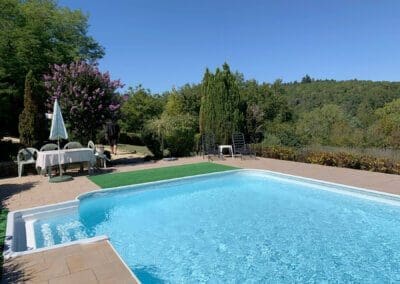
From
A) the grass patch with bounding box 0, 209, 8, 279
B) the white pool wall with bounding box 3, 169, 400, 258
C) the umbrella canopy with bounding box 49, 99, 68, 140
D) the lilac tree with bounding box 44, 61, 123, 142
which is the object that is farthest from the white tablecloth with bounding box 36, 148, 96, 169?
the grass patch with bounding box 0, 209, 8, 279

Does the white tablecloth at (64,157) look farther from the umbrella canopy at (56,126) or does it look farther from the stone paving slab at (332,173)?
the stone paving slab at (332,173)

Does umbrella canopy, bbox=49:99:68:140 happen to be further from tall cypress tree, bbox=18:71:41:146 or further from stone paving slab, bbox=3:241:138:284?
stone paving slab, bbox=3:241:138:284

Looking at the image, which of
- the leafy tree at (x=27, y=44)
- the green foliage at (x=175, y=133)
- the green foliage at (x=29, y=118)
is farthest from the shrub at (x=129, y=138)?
the green foliage at (x=29, y=118)

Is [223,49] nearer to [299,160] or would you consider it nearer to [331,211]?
[299,160]

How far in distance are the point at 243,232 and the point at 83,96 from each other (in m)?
8.30

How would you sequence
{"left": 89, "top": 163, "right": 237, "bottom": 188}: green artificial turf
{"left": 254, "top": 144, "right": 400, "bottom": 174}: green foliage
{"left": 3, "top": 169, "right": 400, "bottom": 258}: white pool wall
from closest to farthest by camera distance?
{"left": 3, "top": 169, "right": 400, "bottom": 258}: white pool wall, {"left": 89, "top": 163, "right": 237, "bottom": 188}: green artificial turf, {"left": 254, "top": 144, "right": 400, "bottom": 174}: green foliage

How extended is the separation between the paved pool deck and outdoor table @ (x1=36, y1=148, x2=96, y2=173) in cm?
55

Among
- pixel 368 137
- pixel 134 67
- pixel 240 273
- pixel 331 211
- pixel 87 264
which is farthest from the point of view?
pixel 134 67

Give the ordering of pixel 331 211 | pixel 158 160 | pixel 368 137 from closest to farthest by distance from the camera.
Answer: pixel 331 211, pixel 368 137, pixel 158 160

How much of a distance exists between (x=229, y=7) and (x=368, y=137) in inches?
388

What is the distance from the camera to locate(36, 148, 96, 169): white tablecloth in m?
9.82

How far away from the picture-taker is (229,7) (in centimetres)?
1739

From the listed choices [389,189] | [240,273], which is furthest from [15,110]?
[389,189]

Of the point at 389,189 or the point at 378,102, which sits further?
the point at 378,102
